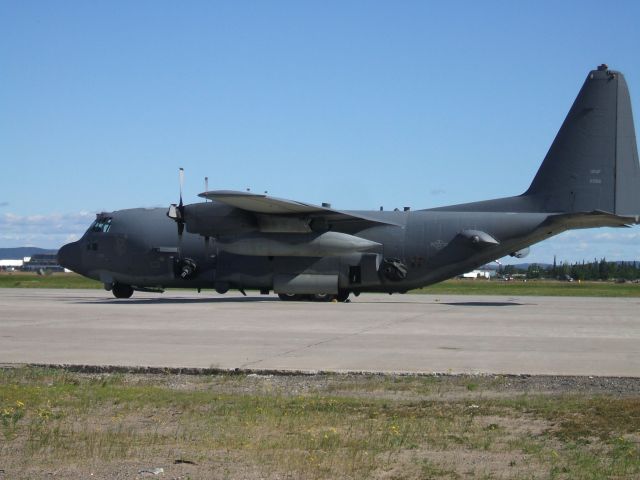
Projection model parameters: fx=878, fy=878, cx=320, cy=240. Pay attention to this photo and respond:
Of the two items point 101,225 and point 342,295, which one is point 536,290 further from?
point 101,225

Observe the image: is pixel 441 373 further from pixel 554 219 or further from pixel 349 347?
pixel 554 219

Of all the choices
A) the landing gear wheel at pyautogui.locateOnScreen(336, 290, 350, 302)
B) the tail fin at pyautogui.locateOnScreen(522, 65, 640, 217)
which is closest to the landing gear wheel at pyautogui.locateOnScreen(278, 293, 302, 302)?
the landing gear wheel at pyautogui.locateOnScreen(336, 290, 350, 302)

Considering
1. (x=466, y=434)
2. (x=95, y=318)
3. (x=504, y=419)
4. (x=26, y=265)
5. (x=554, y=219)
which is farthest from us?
(x=26, y=265)

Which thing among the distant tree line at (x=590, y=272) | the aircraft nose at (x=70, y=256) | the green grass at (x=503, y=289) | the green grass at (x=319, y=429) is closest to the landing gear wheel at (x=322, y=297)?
the aircraft nose at (x=70, y=256)

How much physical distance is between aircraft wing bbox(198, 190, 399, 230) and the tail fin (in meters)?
7.03

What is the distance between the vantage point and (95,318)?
23.5m

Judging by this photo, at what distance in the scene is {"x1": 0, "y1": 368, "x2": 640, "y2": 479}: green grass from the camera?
26.7 ft

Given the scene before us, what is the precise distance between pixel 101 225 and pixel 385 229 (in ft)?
40.2

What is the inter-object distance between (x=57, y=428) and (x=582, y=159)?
26519 mm

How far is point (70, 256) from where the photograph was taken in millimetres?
37906

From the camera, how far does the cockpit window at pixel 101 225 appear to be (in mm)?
37000

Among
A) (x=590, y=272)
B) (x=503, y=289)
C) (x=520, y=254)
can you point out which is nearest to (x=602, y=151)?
(x=520, y=254)

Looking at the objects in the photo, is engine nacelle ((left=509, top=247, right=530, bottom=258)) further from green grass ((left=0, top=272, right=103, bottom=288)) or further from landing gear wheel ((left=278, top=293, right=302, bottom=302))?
green grass ((left=0, top=272, right=103, bottom=288))

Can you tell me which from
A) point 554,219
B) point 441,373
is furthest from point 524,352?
point 554,219
